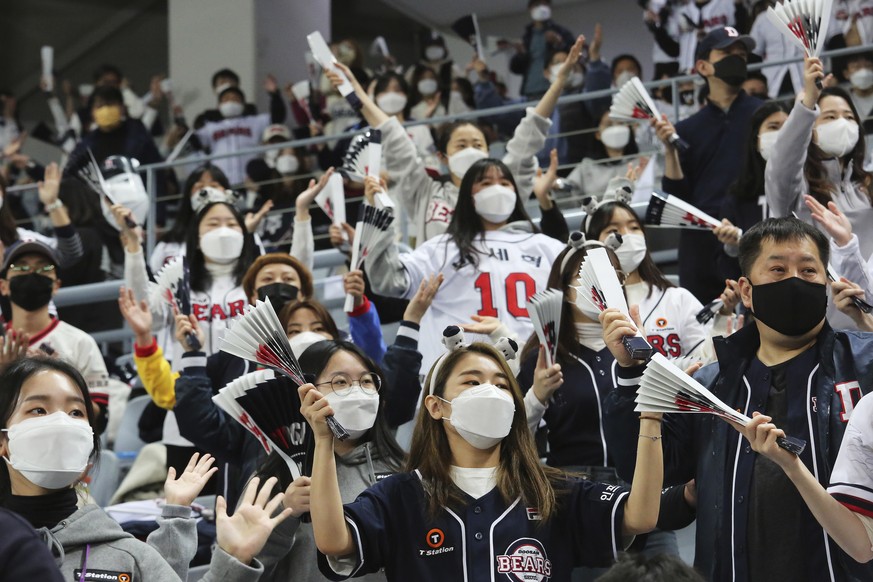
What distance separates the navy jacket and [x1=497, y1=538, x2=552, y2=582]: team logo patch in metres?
0.35

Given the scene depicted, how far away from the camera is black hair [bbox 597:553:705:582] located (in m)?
2.39

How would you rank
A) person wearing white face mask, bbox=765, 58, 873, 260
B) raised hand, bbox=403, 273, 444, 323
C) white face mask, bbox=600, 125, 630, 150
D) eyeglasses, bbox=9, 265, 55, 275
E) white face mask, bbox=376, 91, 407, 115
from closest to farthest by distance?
raised hand, bbox=403, 273, 444, 323, person wearing white face mask, bbox=765, 58, 873, 260, eyeglasses, bbox=9, 265, 55, 275, white face mask, bbox=600, 125, 630, 150, white face mask, bbox=376, 91, 407, 115

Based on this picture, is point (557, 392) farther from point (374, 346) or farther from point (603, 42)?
point (603, 42)

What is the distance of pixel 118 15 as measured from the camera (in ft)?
48.5

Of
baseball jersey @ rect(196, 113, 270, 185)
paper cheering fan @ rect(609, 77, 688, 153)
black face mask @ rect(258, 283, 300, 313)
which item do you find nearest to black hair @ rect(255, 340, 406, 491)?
black face mask @ rect(258, 283, 300, 313)

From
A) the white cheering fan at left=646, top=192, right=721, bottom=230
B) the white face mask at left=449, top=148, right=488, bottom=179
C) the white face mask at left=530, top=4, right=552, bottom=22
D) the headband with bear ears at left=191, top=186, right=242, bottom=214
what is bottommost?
the white cheering fan at left=646, top=192, right=721, bottom=230

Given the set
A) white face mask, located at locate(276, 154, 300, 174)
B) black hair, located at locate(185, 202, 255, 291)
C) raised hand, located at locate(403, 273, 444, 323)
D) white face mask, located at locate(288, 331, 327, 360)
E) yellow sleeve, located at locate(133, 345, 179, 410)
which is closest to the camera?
white face mask, located at locate(288, 331, 327, 360)

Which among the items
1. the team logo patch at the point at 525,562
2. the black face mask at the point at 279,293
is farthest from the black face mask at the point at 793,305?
the black face mask at the point at 279,293

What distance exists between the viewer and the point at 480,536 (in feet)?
11.5

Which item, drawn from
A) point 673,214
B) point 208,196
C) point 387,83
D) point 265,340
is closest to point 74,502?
point 265,340

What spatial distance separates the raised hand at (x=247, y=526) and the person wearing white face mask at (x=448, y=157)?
3.11 metres

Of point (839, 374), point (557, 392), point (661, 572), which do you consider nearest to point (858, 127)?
point (557, 392)

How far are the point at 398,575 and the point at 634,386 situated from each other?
0.78m

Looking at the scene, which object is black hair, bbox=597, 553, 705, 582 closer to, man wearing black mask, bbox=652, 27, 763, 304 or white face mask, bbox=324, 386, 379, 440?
white face mask, bbox=324, 386, 379, 440
